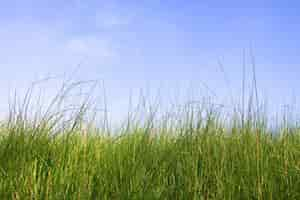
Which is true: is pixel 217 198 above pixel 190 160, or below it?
below

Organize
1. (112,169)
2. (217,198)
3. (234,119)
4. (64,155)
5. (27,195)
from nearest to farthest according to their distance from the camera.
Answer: (27,195), (217,198), (112,169), (64,155), (234,119)

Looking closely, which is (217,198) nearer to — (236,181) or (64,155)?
(236,181)

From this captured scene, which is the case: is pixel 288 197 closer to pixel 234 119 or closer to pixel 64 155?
pixel 234 119

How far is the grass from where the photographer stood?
10.7 feet

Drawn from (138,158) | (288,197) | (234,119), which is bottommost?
(288,197)

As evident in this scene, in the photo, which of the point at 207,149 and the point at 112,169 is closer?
the point at 112,169

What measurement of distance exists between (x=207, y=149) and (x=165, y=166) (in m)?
0.46

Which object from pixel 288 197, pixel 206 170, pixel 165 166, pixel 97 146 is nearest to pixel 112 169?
pixel 97 146

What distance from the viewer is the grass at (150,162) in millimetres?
3260

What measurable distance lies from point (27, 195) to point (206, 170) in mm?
1601

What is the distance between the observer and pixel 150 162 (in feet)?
13.4

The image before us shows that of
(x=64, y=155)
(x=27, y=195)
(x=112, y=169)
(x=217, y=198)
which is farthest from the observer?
(x=64, y=155)

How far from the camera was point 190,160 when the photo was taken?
383 centimetres

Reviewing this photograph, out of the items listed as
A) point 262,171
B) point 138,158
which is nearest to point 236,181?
point 262,171
